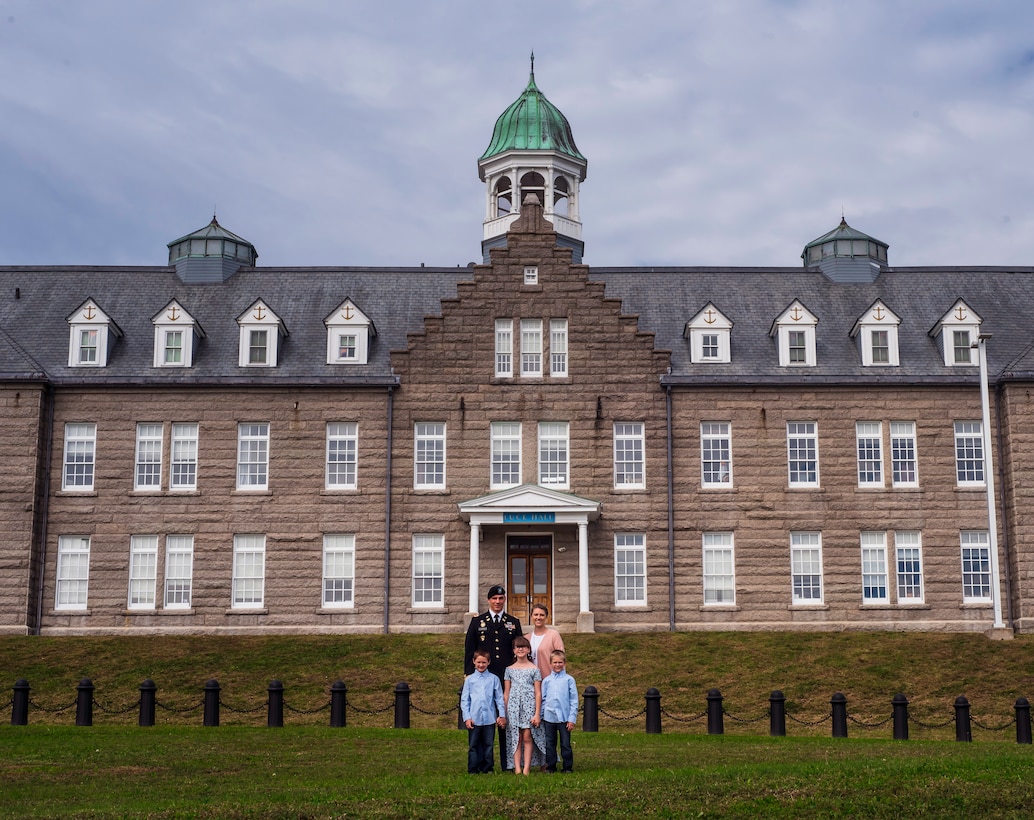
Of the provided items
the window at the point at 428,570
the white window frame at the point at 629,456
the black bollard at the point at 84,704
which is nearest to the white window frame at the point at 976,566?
the white window frame at the point at 629,456

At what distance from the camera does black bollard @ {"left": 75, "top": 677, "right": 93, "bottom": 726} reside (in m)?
25.0

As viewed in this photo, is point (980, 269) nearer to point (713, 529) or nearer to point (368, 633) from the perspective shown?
point (713, 529)

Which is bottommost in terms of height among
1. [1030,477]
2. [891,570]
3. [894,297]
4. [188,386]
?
[891,570]

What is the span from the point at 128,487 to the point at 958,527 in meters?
23.6

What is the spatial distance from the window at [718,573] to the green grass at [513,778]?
3.15 metres

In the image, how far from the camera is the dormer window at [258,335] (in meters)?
41.0

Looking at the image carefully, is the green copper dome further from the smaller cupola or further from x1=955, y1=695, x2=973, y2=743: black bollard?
x1=955, y1=695, x2=973, y2=743: black bollard

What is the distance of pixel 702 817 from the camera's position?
15.1 meters

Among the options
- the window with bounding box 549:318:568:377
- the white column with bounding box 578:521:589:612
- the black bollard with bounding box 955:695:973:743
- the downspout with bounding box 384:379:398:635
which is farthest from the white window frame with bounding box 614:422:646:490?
the black bollard with bounding box 955:695:973:743

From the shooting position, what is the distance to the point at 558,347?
4053 cm

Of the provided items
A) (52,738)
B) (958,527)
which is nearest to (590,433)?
(958,527)

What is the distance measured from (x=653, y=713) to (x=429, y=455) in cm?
1686

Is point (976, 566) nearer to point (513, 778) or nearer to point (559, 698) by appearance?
point (559, 698)

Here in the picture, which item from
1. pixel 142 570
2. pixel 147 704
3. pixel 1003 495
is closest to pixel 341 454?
pixel 142 570
